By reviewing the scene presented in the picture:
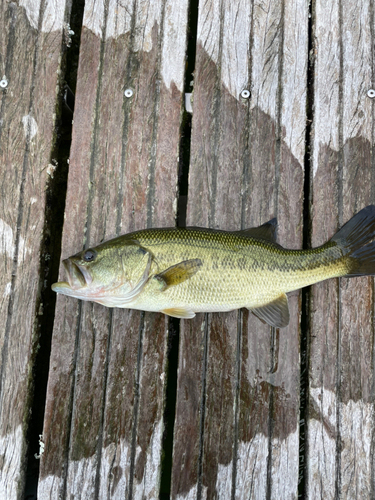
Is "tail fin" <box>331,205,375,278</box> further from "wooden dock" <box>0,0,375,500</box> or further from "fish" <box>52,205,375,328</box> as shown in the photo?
"wooden dock" <box>0,0,375,500</box>

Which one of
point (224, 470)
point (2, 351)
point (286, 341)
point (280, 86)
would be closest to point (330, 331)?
point (286, 341)

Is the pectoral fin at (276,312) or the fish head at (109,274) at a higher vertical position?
the fish head at (109,274)

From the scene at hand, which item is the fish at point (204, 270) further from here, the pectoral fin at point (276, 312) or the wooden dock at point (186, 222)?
the wooden dock at point (186, 222)

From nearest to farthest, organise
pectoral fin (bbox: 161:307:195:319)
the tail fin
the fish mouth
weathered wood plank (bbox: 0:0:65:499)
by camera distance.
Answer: the fish mouth, pectoral fin (bbox: 161:307:195:319), the tail fin, weathered wood plank (bbox: 0:0:65:499)

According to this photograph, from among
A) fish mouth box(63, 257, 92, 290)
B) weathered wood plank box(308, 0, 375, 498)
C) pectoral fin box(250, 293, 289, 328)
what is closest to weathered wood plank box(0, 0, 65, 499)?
fish mouth box(63, 257, 92, 290)

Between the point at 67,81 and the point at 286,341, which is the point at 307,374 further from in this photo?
the point at 67,81

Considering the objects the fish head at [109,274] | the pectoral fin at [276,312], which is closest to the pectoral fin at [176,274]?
the fish head at [109,274]

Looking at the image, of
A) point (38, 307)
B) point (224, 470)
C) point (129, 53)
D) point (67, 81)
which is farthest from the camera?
point (67, 81)
